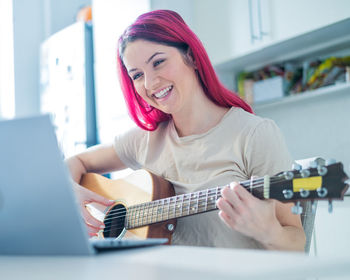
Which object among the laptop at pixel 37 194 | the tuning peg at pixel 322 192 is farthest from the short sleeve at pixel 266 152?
the laptop at pixel 37 194

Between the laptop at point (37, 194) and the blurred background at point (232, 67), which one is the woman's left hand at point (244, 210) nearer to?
the laptop at point (37, 194)

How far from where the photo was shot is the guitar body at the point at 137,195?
3.80ft

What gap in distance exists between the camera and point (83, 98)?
3.01 metres

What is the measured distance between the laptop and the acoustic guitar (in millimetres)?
436

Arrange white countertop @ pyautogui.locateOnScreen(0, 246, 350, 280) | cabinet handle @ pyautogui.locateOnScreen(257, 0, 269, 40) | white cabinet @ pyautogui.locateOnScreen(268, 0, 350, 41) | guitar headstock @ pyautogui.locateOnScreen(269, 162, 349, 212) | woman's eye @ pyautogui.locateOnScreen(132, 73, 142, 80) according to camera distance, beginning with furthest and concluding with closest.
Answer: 1. cabinet handle @ pyautogui.locateOnScreen(257, 0, 269, 40)
2. white cabinet @ pyautogui.locateOnScreen(268, 0, 350, 41)
3. woman's eye @ pyautogui.locateOnScreen(132, 73, 142, 80)
4. guitar headstock @ pyautogui.locateOnScreen(269, 162, 349, 212)
5. white countertop @ pyautogui.locateOnScreen(0, 246, 350, 280)

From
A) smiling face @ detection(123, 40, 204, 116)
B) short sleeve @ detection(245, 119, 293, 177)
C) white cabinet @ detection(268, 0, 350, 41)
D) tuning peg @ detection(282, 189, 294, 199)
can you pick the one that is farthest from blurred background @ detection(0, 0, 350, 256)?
tuning peg @ detection(282, 189, 294, 199)

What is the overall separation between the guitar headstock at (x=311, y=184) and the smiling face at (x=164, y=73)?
509mm

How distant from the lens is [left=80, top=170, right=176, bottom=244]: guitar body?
1.16 metres

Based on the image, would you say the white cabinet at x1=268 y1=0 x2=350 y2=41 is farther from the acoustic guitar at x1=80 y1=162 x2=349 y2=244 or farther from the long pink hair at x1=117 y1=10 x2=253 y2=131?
the acoustic guitar at x1=80 y1=162 x2=349 y2=244

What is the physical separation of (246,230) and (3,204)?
0.52 metres

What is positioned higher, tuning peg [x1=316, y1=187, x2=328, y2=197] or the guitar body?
tuning peg [x1=316, y1=187, x2=328, y2=197]

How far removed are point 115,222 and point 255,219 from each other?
1.65 ft

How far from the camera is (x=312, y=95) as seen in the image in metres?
2.27

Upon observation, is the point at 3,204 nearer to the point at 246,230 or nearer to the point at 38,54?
the point at 246,230
